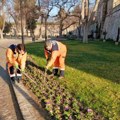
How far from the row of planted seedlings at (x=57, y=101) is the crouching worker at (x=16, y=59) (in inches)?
17.0

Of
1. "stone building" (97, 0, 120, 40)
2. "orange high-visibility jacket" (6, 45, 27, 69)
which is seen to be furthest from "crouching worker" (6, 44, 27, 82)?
"stone building" (97, 0, 120, 40)

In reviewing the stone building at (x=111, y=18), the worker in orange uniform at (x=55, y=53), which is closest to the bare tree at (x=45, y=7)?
the stone building at (x=111, y=18)

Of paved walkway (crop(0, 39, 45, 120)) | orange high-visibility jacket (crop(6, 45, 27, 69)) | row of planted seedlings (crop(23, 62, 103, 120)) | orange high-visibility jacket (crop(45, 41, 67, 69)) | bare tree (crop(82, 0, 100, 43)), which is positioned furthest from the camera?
bare tree (crop(82, 0, 100, 43))

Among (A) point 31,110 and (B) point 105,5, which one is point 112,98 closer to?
(A) point 31,110

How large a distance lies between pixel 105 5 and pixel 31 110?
63.5 meters

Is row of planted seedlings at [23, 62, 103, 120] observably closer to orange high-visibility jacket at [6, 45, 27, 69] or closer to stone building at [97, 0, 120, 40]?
orange high-visibility jacket at [6, 45, 27, 69]

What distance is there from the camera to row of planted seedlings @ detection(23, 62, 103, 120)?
6098mm

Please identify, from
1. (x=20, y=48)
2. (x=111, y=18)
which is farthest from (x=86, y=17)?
(x=20, y=48)

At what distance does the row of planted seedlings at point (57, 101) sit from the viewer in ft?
20.0

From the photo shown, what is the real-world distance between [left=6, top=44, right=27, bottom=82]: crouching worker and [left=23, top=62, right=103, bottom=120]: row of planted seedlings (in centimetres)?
43

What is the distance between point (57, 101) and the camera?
7.14 meters

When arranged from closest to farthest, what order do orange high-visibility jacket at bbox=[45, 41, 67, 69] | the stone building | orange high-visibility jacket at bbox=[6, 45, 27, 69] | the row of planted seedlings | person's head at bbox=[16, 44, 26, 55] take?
the row of planted seedlings < person's head at bbox=[16, 44, 26, 55] < orange high-visibility jacket at bbox=[45, 41, 67, 69] < orange high-visibility jacket at bbox=[6, 45, 27, 69] < the stone building

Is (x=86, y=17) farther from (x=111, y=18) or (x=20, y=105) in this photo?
(x=20, y=105)

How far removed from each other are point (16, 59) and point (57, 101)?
3.57 meters
